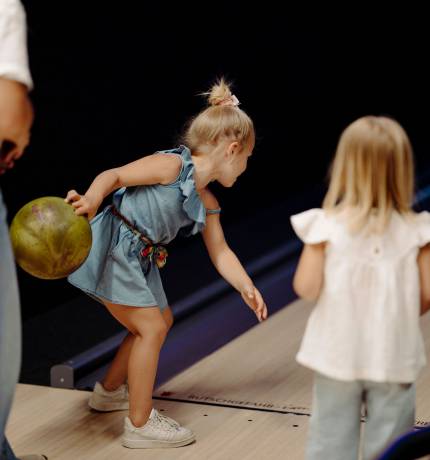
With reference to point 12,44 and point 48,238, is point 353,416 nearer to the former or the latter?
point 48,238

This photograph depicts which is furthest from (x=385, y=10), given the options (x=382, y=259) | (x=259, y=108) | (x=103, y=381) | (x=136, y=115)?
(x=382, y=259)

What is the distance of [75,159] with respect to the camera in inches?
190

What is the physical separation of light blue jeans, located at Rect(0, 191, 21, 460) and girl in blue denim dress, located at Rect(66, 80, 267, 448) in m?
0.86

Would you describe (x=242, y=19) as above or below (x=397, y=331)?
above

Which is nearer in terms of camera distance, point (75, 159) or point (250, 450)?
point (250, 450)

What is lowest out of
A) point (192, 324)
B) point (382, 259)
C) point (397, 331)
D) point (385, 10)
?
point (192, 324)

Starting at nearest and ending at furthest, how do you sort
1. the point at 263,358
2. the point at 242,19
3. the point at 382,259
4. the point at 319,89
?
1. the point at 382,259
2. the point at 263,358
3. the point at 242,19
4. the point at 319,89

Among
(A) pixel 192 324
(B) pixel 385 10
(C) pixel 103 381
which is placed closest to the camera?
(C) pixel 103 381

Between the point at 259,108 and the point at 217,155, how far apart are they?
12.6ft

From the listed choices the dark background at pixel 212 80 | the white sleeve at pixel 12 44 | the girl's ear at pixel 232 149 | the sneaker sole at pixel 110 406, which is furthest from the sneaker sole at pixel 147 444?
the dark background at pixel 212 80

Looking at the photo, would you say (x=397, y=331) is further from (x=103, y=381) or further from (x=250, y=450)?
(x=103, y=381)

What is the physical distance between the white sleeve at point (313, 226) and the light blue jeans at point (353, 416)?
1.13ft

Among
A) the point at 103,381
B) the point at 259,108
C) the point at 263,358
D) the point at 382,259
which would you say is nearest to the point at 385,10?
the point at 259,108

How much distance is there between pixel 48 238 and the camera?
2732 millimetres
